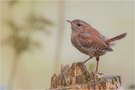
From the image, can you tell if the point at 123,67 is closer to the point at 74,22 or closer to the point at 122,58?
the point at 122,58

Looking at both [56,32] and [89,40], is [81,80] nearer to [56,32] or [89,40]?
A: [89,40]

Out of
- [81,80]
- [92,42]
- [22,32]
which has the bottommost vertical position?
[81,80]

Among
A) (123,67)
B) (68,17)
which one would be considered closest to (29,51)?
(68,17)

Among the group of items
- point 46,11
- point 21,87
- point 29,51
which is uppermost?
point 46,11

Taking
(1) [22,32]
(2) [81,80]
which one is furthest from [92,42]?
(1) [22,32]

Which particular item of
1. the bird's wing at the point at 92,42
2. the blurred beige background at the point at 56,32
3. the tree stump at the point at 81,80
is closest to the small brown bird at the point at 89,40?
the bird's wing at the point at 92,42

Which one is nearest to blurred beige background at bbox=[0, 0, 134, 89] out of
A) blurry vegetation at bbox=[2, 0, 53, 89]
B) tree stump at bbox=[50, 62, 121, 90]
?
blurry vegetation at bbox=[2, 0, 53, 89]
